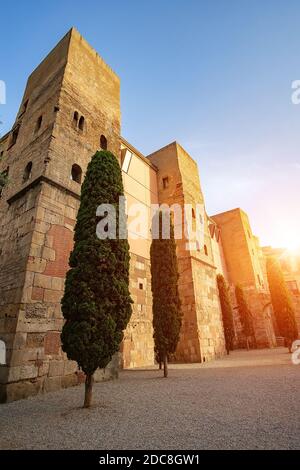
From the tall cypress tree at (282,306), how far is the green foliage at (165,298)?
9.49 meters

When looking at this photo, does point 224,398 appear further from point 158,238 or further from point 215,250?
point 215,250

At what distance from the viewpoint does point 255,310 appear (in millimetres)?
21766

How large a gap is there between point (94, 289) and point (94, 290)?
0.02 meters

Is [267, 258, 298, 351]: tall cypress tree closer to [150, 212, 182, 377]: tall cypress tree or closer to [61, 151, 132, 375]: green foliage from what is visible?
[150, 212, 182, 377]: tall cypress tree

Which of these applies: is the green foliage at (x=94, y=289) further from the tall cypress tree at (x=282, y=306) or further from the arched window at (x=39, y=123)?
the tall cypress tree at (x=282, y=306)

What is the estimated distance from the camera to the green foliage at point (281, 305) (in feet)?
46.8

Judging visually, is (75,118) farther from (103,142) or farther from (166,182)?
(166,182)

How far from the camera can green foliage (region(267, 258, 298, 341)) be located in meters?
14.3

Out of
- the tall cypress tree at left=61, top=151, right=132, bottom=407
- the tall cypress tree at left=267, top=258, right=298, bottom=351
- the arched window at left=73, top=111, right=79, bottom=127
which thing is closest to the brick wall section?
the tall cypress tree at left=61, top=151, right=132, bottom=407

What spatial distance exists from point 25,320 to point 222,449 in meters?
4.81

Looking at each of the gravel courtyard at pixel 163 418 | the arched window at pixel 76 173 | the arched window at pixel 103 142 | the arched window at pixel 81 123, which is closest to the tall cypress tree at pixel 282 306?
the gravel courtyard at pixel 163 418

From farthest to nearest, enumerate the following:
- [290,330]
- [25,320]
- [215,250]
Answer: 1. [215,250]
2. [290,330]
3. [25,320]
